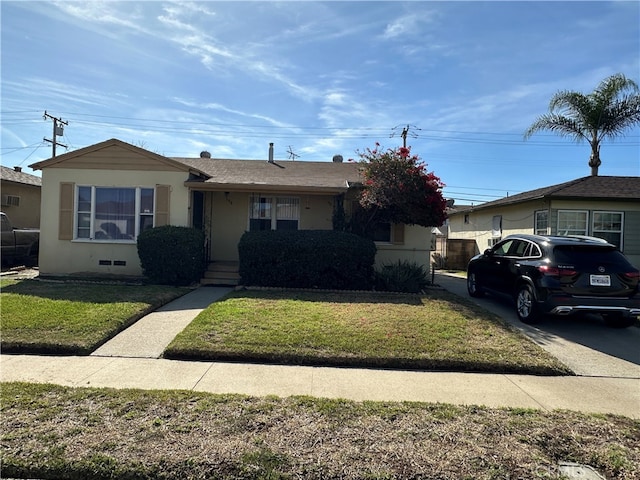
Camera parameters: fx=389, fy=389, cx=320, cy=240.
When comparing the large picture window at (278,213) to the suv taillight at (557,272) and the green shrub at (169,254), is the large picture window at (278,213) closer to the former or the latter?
the green shrub at (169,254)

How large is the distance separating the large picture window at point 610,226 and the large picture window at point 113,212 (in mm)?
15301

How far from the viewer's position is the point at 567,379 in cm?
496

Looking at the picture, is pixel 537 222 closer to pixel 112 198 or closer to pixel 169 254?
pixel 169 254

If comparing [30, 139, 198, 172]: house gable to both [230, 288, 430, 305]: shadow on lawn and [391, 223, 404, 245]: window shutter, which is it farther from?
[391, 223, 404, 245]: window shutter

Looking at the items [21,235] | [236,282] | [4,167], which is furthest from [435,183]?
[4,167]

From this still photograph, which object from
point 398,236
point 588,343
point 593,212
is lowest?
point 588,343

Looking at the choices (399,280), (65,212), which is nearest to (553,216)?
(399,280)

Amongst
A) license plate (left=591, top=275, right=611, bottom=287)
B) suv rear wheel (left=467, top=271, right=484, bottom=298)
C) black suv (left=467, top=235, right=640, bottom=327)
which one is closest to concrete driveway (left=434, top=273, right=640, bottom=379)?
black suv (left=467, top=235, right=640, bottom=327)

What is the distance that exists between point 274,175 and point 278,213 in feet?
4.24

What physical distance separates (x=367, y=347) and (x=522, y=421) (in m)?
2.31

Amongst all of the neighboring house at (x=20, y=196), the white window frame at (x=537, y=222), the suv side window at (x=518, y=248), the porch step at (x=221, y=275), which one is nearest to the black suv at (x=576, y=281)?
the suv side window at (x=518, y=248)

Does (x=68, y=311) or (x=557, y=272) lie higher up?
(x=557, y=272)

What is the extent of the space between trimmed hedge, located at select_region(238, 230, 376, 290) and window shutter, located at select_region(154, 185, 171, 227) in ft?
8.98

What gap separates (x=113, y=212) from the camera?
11367 millimetres
